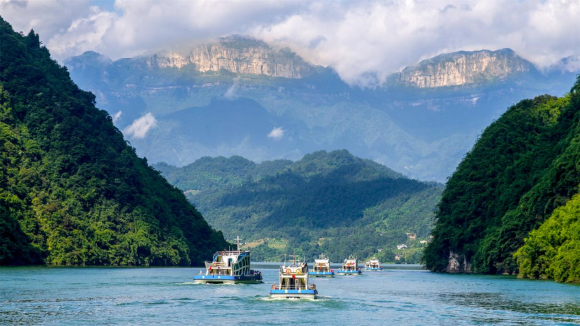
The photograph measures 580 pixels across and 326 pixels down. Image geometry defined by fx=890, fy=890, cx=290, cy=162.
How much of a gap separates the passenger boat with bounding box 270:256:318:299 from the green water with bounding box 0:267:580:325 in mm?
2395

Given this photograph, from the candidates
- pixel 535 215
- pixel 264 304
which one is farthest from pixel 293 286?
pixel 535 215

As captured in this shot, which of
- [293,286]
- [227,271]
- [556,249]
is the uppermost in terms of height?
[556,249]

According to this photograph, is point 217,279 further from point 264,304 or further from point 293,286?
point 264,304

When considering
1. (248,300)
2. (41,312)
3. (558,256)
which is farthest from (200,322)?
(558,256)

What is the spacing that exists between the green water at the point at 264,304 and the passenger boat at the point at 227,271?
596 cm

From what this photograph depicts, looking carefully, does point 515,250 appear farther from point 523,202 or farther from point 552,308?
point 552,308

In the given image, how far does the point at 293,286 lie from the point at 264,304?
356 inches

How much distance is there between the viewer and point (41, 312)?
8819 cm

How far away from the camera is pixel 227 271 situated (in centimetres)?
15025

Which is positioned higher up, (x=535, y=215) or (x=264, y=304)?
(x=535, y=215)

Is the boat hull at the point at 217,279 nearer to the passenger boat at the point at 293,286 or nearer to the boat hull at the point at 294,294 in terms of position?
the passenger boat at the point at 293,286

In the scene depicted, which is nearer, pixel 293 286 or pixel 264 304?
pixel 264 304

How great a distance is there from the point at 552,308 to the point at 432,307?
13.6 metres

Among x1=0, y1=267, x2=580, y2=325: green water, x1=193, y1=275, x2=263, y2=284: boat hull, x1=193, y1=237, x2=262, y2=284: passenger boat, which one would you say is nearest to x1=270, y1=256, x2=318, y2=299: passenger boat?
x1=0, y1=267, x2=580, y2=325: green water
